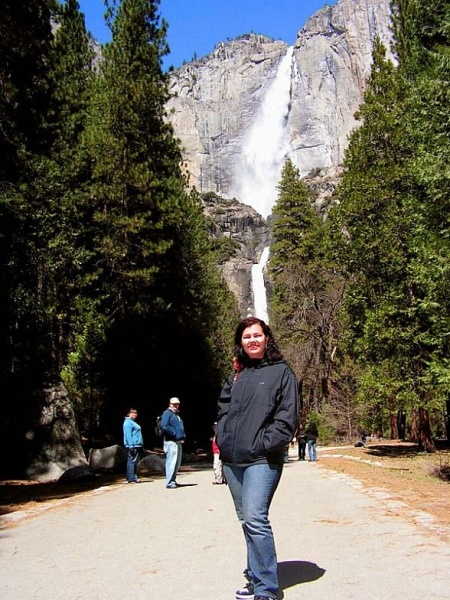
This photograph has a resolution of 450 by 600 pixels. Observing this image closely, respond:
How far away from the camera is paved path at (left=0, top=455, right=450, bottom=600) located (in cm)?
396

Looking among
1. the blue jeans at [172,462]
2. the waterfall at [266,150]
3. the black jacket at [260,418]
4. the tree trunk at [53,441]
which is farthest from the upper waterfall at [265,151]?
the black jacket at [260,418]

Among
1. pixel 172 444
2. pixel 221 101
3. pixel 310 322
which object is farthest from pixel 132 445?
pixel 221 101

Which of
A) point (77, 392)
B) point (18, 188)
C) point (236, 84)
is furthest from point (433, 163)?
point (236, 84)

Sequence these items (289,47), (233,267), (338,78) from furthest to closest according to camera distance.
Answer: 1. (289,47)
2. (338,78)
3. (233,267)

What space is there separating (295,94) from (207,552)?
429 feet

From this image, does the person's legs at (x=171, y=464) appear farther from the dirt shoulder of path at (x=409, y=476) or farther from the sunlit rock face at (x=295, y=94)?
the sunlit rock face at (x=295, y=94)

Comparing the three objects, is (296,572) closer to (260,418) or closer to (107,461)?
(260,418)

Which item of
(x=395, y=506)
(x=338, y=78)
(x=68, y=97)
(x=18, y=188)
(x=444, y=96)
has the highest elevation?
(x=338, y=78)

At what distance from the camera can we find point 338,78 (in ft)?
398

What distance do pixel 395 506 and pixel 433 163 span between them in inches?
Answer: 245

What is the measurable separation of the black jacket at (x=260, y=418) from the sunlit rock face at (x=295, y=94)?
116 m

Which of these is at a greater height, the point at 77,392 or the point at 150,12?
the point at 150,12

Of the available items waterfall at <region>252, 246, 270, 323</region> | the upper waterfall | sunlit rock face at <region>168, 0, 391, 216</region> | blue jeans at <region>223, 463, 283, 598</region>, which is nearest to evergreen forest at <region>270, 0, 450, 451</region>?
Answer: blue jeans at <region>223, 463, 283, 598</region>

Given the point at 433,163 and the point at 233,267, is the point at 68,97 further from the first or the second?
the point at 233,267
